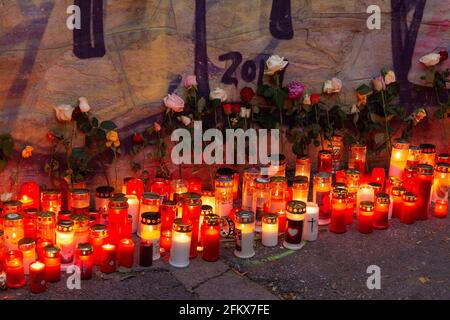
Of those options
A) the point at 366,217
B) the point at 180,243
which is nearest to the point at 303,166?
the point at 366,217

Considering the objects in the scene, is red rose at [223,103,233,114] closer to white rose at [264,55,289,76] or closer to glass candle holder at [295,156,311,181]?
white rose at [264,55,289,76]

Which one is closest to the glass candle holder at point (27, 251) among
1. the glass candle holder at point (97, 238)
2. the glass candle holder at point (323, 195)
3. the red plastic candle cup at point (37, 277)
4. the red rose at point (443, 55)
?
the red plastic candle cup at point (37, 277)

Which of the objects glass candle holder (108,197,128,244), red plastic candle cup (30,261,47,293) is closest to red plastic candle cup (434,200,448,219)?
glass candle holder (108,197,128,244)

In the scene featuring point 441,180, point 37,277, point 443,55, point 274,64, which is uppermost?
point 443,55

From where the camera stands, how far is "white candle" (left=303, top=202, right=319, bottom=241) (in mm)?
3781

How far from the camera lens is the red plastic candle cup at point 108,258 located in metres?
3.31

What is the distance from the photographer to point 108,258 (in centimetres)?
331

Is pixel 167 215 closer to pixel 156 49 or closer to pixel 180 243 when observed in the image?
pixel 180 243

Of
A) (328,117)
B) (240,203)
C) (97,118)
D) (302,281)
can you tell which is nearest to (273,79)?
(328,117)

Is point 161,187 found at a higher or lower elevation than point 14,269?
higher

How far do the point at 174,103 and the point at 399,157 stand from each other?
5.22 feet

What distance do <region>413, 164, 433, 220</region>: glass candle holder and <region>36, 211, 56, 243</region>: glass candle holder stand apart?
86.8 inches

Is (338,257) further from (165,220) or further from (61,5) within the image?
(61,5)

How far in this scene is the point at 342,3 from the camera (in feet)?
14.8
